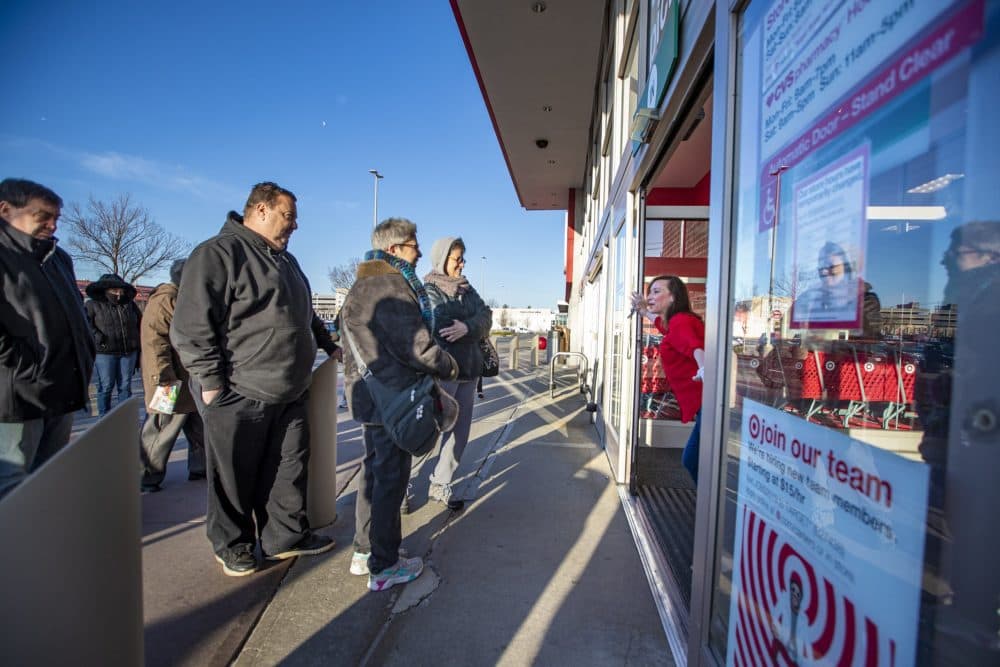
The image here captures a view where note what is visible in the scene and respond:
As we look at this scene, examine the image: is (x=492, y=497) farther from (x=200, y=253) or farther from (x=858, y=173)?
(x=858, y=173)

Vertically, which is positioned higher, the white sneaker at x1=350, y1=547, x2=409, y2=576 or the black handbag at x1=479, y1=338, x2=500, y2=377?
the black handbag at x1=479, y1=338, x2=500, y2=377

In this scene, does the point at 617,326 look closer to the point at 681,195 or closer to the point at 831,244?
the point at 831,244

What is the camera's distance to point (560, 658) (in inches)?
75.2

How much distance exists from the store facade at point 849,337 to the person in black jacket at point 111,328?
5.69m

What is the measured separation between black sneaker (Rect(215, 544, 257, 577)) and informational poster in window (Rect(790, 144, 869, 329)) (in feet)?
9.02

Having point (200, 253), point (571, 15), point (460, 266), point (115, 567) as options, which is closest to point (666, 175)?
point (571, 15)

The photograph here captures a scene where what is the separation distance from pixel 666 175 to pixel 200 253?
9369 millimetres

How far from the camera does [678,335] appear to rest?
301 centimetres

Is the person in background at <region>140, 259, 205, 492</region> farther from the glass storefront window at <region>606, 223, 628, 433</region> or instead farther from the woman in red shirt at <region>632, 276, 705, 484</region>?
the glass storefront window at <region>606, 223, 628, 433</region>

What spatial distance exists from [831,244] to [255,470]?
267cm

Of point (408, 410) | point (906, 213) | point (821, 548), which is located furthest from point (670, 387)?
point (906, 213)

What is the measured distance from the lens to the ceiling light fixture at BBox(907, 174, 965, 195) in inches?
25.7

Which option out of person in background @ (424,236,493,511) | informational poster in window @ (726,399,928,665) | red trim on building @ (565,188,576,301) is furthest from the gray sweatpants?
red trim on building @ (565,188,576,301)

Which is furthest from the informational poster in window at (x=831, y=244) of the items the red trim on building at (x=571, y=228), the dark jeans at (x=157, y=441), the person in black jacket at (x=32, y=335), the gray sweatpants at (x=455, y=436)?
the red trim on building at (x=571, y=228)
